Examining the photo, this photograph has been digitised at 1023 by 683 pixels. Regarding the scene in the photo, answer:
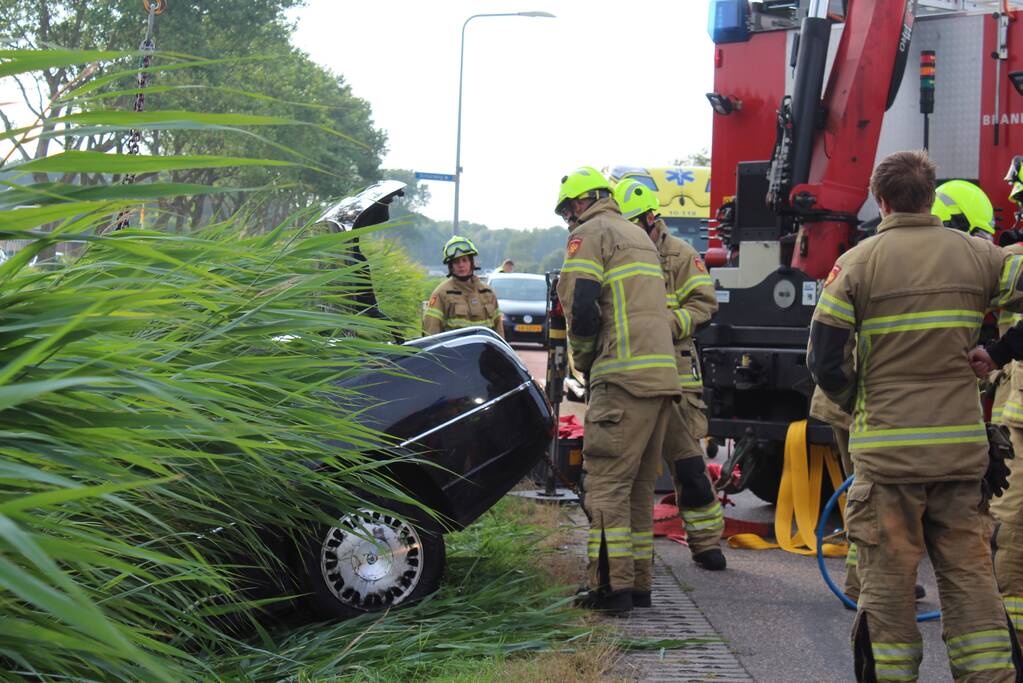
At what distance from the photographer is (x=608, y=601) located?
532 centimetres

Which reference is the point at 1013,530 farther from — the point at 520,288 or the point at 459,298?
the point at 520,288

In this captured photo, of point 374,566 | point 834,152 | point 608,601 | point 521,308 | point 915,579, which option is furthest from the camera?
point 521,308

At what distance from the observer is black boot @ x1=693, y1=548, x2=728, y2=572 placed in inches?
249

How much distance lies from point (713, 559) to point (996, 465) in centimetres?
240

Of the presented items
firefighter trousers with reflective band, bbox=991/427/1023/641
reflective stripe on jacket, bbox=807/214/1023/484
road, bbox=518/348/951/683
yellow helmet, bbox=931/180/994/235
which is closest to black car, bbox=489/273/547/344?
road, bbox=518/348/951/683

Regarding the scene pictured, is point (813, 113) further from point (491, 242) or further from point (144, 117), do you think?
point (491, 242)

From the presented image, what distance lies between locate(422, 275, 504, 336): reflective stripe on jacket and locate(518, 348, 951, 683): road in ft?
8.01

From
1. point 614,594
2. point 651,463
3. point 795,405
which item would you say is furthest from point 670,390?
point 795,405

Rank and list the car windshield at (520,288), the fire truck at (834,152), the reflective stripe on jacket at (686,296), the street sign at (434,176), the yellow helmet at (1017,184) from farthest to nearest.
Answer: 1. the car windshield at (520,288)
2. the street sign at (434,176)
3. the fire truck at (834,152)
4. the reflective stripe on jacket at (686,296)
5. the yellow helmet at (1017,184)

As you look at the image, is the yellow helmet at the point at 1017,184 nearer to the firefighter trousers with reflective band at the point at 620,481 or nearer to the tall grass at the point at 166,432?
the firefighter trousers with reflective band at the point at 620,481

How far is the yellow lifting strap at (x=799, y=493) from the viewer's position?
6973 mm

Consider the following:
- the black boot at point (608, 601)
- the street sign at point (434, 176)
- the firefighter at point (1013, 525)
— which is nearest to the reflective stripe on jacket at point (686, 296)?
the black boot at point (608, 601)

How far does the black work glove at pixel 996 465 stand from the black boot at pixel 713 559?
2.21 meters

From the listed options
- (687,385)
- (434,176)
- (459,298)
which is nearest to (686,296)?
(687,385)
